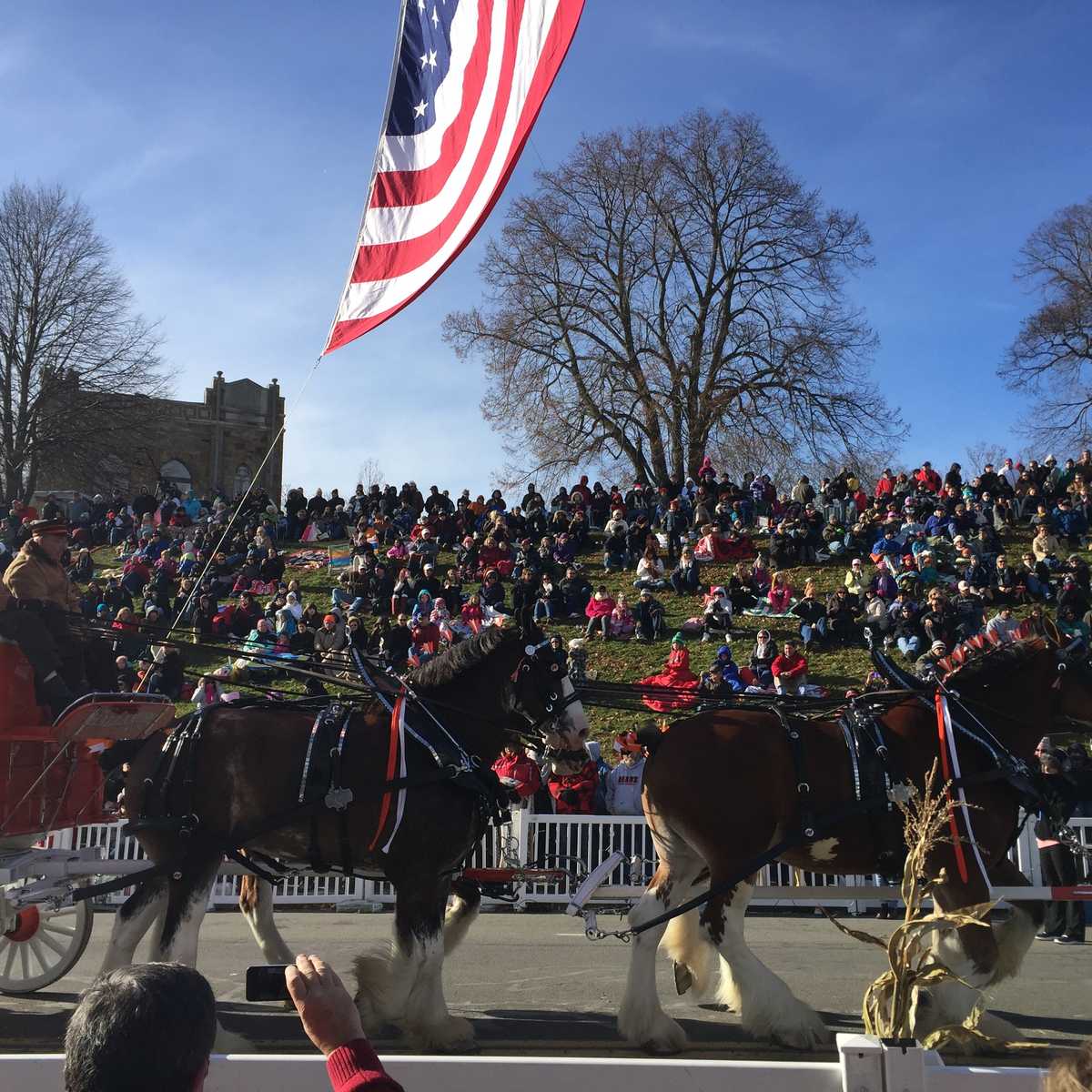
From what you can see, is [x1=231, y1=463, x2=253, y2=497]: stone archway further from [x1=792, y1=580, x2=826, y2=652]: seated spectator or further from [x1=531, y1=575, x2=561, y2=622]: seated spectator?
[x1=792, y1=580, x2=826, y2=652]: seated spectator

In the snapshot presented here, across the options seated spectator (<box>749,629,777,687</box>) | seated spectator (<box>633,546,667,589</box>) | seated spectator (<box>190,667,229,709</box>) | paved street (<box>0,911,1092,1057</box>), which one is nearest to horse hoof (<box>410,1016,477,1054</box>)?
paved street (<box>0,911,1092,1057</box>)

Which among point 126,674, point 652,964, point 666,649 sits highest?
point 666,649

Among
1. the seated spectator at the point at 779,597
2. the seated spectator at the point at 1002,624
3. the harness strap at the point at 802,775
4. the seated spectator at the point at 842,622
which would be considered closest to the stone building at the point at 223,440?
the seated spectator at the point at 779,597

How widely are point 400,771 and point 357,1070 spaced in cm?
429

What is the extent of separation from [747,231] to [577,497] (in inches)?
531

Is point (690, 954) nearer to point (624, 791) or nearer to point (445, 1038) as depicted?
point (445, 1038)

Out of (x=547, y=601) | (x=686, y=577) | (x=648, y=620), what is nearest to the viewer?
(x=648, y=620)

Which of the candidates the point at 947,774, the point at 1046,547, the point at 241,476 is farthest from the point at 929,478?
the point at 241,476

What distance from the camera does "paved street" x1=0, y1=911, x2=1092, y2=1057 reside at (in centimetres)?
624

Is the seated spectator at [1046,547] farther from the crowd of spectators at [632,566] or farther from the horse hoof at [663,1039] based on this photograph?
the horse hoof at [663,1039]

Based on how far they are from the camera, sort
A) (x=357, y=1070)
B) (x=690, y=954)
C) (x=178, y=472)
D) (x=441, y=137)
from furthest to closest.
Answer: (x=178, y=472)
(x=441, y=137)
(x=690, y=954)
(x=357, y=1070)

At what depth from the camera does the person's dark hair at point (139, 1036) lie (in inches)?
76.2

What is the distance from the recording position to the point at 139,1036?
6.42 ft

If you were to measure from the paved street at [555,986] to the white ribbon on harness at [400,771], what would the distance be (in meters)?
1.14
